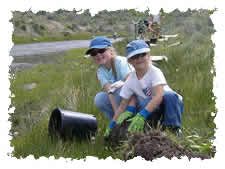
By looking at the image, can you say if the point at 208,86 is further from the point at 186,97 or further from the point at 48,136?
the point at 48,136

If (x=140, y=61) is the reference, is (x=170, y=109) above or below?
below

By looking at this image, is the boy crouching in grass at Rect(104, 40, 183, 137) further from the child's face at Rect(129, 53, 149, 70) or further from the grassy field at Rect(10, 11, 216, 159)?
the grassy field at Rect(10, 11, 216, 159)

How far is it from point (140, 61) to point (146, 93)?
276mm

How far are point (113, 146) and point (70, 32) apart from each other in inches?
170

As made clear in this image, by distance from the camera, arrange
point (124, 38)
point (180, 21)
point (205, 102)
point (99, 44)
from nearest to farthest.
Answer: point (99, 44) < point (205, 102) < point (124, 38) < point (180, 21)

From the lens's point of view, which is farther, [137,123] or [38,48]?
[38,48]

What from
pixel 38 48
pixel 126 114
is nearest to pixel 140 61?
pixel 126 114

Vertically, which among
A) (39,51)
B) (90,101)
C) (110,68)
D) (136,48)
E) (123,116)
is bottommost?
(39,51)

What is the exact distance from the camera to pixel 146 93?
3887mm

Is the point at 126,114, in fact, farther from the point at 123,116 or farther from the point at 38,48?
the point at 38,48

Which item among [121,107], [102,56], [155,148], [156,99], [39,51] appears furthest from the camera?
[39,51]

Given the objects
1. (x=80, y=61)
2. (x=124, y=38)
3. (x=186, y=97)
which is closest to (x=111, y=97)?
(x=186, y=97)

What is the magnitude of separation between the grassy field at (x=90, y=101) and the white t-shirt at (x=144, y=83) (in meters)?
0.40

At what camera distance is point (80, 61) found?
31.8 feet
